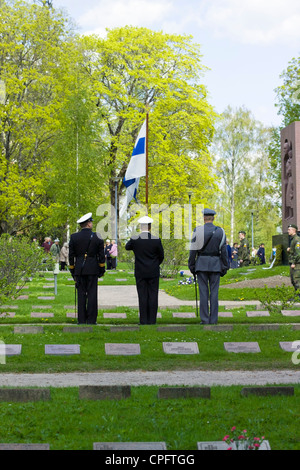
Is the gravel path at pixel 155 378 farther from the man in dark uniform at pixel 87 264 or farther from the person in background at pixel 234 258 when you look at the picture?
the person in background at pixel 234 258

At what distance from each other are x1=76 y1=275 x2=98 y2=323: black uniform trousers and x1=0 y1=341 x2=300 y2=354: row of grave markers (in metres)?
3.30

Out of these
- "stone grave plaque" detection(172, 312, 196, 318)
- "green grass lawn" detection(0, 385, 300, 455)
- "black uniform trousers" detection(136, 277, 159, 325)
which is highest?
"black uniform trousers" detection(136, 277, 159, 325)

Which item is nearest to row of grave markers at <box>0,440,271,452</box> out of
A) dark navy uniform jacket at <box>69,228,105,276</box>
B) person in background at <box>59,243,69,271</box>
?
dark navy uniform jacket at <box>69,228,105,276</box>

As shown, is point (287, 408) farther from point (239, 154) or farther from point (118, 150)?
point (239, 154)

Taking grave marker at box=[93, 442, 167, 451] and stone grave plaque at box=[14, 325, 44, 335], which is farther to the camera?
stone grave plaque at box=[14, 325, 44, 335]

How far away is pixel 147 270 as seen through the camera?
46.6ft

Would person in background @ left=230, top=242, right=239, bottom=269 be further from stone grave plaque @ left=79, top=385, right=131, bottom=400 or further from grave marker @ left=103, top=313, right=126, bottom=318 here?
stone grave plaque @ left=79, top=385, right=131, bottom=400

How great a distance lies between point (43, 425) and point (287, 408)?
2.02 m

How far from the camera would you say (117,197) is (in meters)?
48.3

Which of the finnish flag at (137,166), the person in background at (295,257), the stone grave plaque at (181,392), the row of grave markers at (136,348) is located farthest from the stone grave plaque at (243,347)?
the finnish flag at (137,166)

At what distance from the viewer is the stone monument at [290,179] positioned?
26.2m

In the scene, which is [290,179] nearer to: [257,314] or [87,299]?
[257,314]

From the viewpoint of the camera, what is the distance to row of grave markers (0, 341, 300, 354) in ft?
34.7

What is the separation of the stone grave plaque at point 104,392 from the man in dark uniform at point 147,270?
22.7 ft
